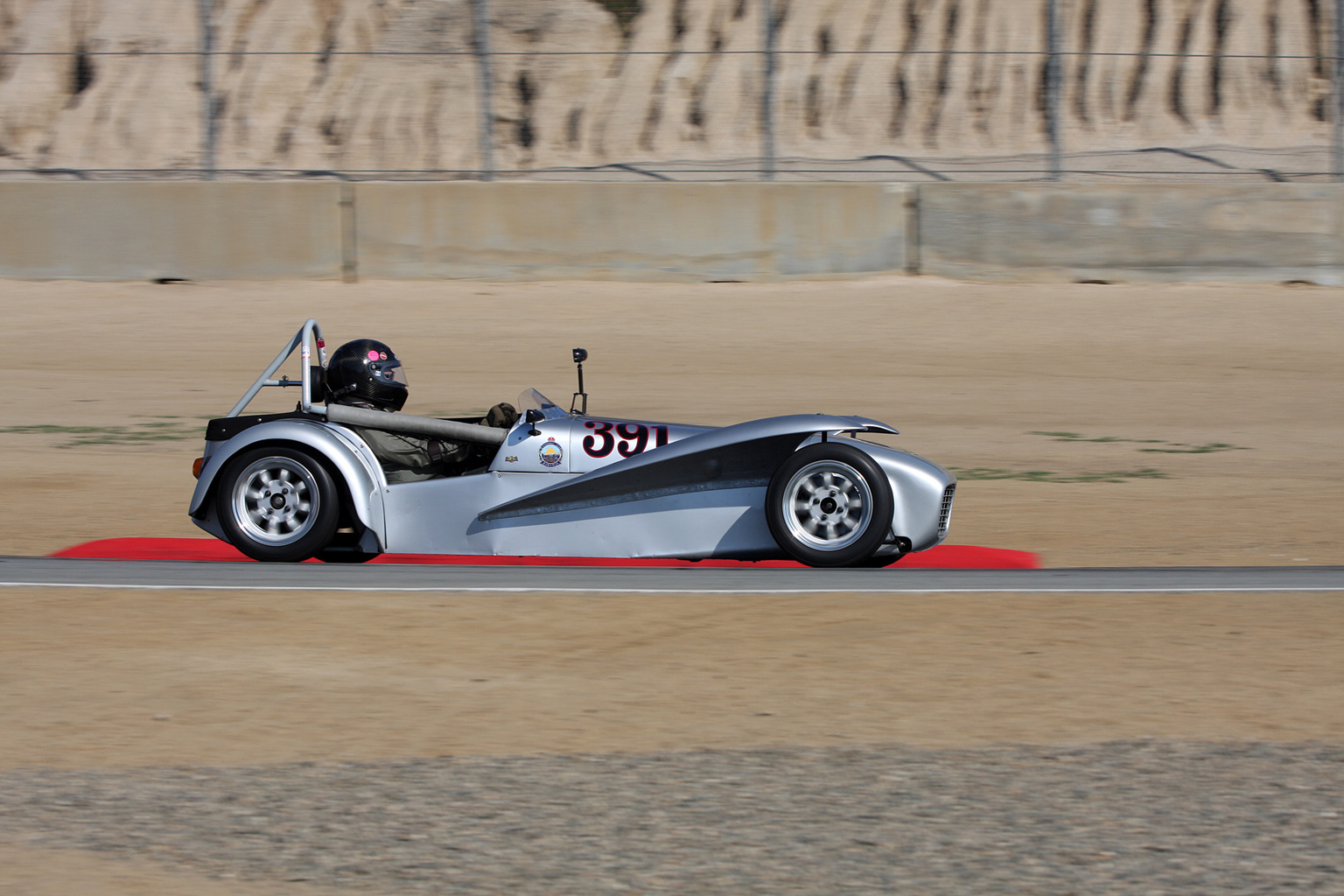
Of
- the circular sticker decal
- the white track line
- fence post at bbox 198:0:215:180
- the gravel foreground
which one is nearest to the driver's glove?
the circular sticker decal

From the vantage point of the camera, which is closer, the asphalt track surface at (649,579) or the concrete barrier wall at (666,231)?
the asphalt track surface at (649,579)

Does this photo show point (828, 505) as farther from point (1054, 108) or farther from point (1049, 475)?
point (1054, 108)

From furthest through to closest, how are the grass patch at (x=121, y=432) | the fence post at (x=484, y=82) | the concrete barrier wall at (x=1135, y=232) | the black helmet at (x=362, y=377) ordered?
the fence post at (x=484, y=82) < the concrete barrier wall at (x=1135, y=232) < the grass patch at (x=121, y=432) < the black helmet at (x=362, y=377)

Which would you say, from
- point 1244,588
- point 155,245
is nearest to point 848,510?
point 1244,588

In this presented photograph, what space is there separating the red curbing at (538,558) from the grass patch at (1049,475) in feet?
9.67

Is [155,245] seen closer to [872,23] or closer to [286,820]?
[872,23]

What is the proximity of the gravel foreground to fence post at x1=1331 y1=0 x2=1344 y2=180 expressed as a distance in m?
15.6

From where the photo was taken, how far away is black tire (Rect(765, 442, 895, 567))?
729 cm

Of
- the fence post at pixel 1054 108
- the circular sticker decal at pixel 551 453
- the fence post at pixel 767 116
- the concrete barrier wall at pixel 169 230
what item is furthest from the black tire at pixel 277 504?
the fence post at pixel 1054 108

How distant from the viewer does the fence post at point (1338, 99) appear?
19.0 m

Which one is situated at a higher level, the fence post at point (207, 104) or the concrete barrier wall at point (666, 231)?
the fence post at point (207, 104)

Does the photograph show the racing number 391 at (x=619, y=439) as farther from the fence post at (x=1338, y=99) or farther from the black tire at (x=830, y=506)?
the fence post at (x=1338, y=99)

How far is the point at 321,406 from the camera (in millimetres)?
8023

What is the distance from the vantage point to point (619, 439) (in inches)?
305
